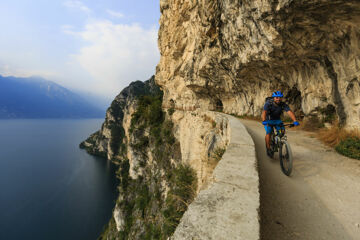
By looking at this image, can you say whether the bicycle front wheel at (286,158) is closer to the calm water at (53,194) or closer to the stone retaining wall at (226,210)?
the stone retaining wall at (226,210)

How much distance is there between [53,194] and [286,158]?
2205 inches

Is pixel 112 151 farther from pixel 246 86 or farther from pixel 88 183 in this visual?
pixel 246 86

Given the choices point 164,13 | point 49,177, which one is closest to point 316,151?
point 164,13

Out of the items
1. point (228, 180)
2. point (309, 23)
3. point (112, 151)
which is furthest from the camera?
point (112, 151)

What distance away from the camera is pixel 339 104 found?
223 inches

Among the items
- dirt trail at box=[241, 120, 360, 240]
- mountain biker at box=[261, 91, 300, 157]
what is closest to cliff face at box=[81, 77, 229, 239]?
mountain biker at box=[261, 91, 300, 157]

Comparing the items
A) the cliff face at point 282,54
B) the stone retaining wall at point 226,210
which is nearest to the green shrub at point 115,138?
the cliff face at point 282,54

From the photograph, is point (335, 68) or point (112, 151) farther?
point (112, 151)

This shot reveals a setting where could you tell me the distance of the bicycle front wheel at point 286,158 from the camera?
2729 millimetres

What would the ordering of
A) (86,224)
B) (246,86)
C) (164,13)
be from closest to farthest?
(246,86), (164,13), (86,224)

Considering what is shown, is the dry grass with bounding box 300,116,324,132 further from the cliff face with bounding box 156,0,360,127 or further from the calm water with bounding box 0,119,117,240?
the calm water with bounding box 0,119,117,240

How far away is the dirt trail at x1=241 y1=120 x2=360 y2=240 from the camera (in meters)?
1.60

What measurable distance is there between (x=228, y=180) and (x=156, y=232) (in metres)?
15.1

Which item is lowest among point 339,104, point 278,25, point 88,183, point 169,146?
point 88,183
